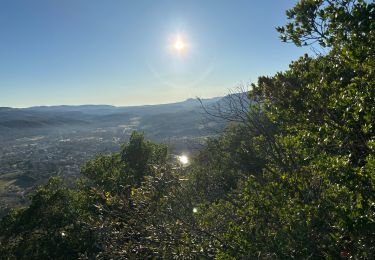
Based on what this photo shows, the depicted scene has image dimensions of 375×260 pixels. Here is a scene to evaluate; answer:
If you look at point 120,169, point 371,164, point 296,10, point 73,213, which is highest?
point 296,10

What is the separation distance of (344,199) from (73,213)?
30.2m

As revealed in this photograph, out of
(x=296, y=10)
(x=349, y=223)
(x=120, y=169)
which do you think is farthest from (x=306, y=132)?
(x=120, y=169)


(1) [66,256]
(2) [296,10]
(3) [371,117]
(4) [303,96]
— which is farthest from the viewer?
(1) [66,256]

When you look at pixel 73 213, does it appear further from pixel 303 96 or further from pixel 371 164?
pixel 371 164

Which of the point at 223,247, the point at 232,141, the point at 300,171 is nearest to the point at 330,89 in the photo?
the point at 300,171

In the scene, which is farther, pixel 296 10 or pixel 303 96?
pixel 296 10

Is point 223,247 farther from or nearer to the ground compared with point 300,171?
nearer to the ground

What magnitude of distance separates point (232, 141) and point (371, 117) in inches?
1201

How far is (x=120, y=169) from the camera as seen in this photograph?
39906mm

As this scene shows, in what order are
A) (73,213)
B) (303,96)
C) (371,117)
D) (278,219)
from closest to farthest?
(371,117) < (278,219) < (303,96) < (73,213)

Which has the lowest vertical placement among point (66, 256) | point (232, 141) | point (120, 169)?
point (66, 256)

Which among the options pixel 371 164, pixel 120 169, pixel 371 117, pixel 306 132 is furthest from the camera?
pixel 120 169

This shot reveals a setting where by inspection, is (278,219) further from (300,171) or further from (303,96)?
(303,96)

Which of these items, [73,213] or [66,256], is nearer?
[66,256]
